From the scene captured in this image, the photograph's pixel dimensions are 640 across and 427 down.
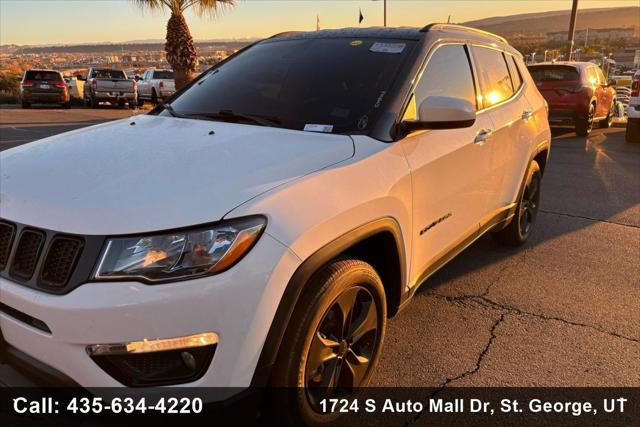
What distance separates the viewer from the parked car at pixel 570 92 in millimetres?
12305

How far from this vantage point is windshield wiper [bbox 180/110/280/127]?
2908 millimetres

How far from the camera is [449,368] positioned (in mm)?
2986

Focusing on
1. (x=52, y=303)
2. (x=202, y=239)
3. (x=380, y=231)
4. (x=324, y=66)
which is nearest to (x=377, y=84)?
(x=324, y=66)

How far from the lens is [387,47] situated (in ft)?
10.4

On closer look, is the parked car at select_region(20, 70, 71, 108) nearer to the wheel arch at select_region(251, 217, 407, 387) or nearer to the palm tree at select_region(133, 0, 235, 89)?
the palm tree at select_region(133, 0, 235, 89)

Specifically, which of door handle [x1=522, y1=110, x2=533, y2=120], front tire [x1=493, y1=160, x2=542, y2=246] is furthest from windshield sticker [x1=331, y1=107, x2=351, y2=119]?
front tire [x1=493, y1=160, x2=542, y2=246]

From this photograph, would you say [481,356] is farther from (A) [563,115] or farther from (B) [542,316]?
(A) [563,115]

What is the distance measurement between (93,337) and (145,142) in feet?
3.72

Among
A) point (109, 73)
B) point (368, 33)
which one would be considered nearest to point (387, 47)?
point (368, 33)

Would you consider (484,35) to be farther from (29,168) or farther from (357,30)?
(29,168)

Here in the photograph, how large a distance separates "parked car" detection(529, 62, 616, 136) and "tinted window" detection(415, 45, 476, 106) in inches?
387

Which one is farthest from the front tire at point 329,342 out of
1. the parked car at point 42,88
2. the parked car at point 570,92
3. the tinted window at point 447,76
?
the parked car at point 42,88

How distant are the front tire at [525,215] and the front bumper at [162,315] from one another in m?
3.31

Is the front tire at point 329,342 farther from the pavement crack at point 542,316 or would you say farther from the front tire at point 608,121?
the front tire at point 608,121
